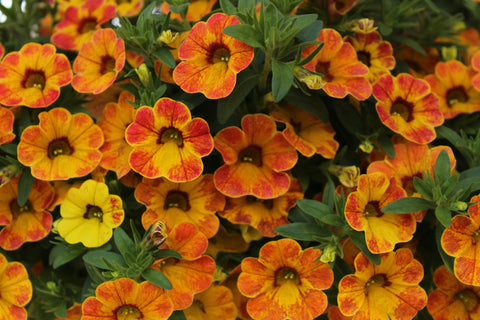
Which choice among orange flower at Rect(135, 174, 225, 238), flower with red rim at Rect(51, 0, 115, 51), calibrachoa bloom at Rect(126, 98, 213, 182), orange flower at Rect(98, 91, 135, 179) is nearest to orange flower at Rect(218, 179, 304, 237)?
orange flower at Rect(135, 174, 225, 238)

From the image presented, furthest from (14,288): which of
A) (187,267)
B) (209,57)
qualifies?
(209,57)

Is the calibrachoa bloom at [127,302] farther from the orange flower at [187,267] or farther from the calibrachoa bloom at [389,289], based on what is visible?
the calibrachoa bloom at [389,289]

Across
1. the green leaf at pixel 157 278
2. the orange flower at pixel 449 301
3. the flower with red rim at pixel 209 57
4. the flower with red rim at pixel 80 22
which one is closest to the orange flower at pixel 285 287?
the green leaf at pixel 157 278

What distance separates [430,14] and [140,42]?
113 centimetres

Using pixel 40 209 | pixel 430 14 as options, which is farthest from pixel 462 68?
pixel 40 209

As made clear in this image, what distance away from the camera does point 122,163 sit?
1317 millimetres

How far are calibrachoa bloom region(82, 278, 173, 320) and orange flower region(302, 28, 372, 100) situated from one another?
2.26 ft

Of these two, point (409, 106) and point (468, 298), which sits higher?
point (409, 106)

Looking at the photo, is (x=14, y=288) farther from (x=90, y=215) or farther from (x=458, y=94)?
(x=458, y=94)

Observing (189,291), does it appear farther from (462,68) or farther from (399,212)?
(462,68)

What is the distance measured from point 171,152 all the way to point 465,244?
0.73m

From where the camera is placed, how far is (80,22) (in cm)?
163

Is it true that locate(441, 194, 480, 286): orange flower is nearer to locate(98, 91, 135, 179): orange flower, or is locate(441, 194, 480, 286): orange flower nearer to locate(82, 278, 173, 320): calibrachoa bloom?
locate(82, 278, 173, 320): calibrachoa bloom

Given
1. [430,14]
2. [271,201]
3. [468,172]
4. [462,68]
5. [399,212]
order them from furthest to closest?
[430,14], [462,68], [271,201], [468,172], [399,212]
